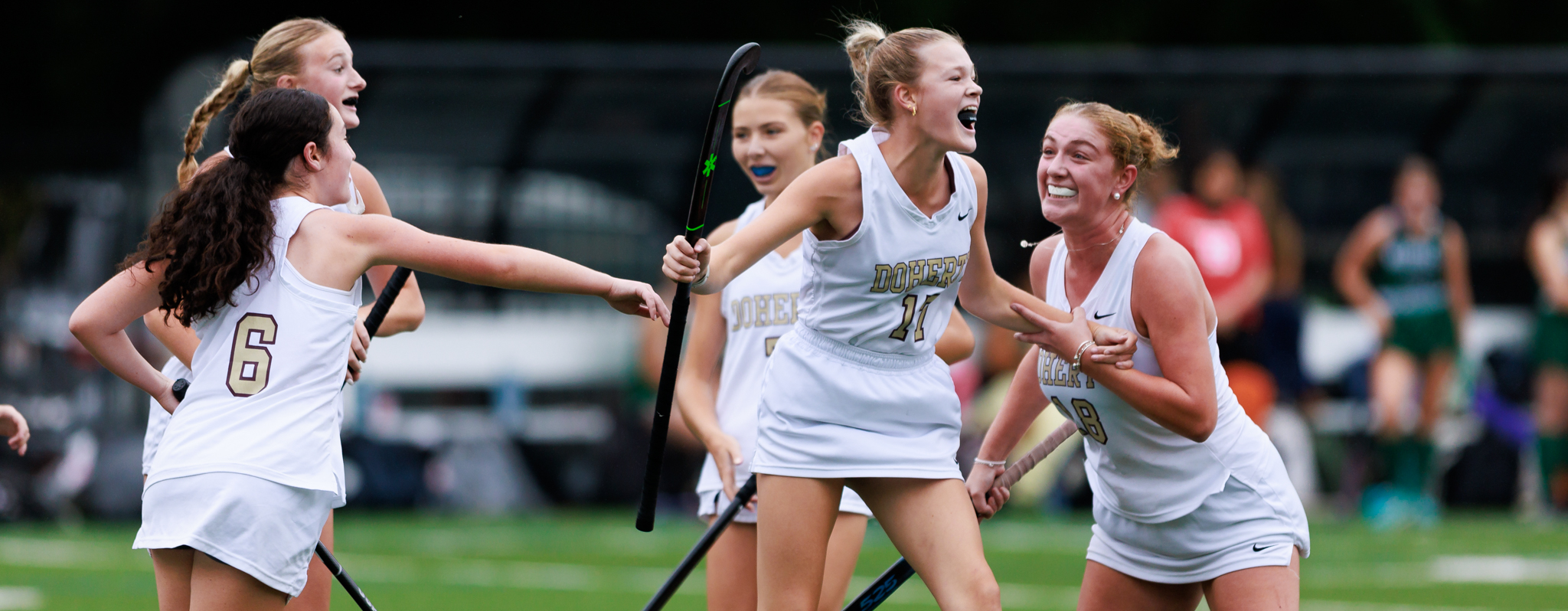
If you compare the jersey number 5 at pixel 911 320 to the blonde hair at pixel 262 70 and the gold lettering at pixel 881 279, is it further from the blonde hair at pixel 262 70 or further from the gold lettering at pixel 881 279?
the blonde hair at pixel 262 70

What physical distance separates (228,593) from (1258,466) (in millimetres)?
2333

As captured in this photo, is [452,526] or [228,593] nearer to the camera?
[228,593]

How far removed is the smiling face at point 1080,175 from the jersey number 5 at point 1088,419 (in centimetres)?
43

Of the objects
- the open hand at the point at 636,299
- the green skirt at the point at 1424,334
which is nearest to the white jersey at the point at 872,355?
the open hand at the point at 636,299

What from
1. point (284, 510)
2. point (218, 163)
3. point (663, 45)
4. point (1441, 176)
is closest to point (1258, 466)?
point (284, 510)

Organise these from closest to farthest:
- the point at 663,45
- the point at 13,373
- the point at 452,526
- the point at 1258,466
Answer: the point at 1258,466 < the point at 452,526 < the point at 13,373 < the point at 663,45

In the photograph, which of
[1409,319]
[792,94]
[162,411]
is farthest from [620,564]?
[1409,319]

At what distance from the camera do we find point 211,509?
3.45 m

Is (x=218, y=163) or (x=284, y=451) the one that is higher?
(x=218, y=163)

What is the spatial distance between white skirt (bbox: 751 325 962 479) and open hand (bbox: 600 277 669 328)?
44cm

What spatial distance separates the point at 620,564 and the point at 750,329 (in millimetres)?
4243

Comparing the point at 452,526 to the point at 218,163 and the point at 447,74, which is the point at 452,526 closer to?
the point at 447,74

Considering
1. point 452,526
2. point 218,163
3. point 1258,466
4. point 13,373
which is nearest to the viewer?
point 218,163

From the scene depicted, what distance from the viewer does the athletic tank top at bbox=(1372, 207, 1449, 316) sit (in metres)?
10.3
